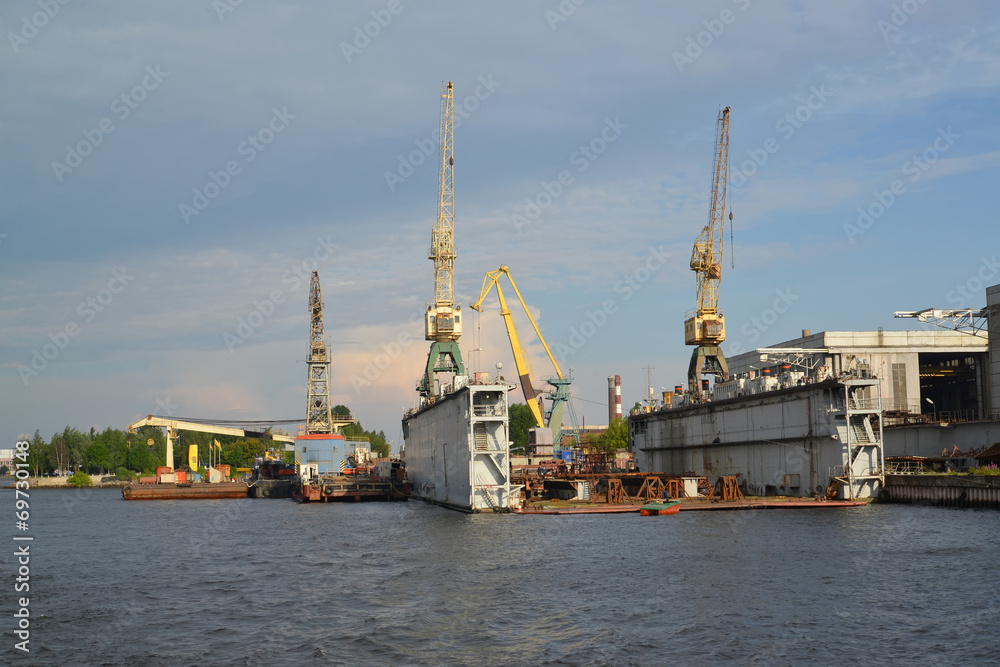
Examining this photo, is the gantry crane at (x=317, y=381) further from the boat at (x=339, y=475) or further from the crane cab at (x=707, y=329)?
the crane cab at (x=707, y=329)

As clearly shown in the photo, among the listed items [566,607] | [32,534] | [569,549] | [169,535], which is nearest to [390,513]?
[169,535]

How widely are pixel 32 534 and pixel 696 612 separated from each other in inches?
2435

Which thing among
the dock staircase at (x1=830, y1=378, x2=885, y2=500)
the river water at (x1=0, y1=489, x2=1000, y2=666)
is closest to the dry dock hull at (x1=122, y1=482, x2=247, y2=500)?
the river water at (x1=0, y1=489, x2=1000, y2=666)

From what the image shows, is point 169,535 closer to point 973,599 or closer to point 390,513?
point 390,513

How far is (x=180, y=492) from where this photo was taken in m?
130

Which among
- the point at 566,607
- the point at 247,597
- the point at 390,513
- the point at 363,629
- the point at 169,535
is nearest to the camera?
the point at 363,629

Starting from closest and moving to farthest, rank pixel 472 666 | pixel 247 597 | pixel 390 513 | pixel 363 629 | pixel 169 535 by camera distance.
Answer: pixel 472 666
pixel 363 629
pixel 247 597
pixel 169 535
pixel 390 513

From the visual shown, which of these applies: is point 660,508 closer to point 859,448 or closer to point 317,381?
point 859,448

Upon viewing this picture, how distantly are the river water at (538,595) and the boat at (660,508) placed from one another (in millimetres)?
8983

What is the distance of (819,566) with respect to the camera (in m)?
42.2

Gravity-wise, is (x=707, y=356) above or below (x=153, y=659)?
above

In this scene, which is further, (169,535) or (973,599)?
(169,535)

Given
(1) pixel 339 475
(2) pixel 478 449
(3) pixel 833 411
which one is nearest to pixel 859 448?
(3) pixel 833 411

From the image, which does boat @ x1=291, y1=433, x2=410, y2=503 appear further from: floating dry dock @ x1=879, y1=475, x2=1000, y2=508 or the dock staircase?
floating dry dock @ x1=879, y1=475, x2=1000, y2=508
